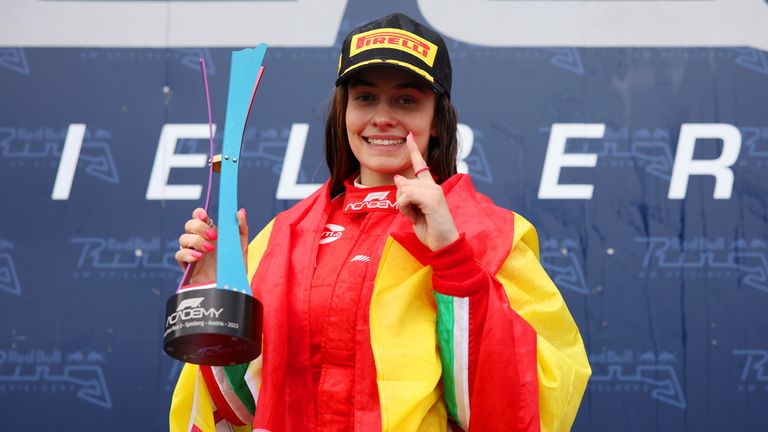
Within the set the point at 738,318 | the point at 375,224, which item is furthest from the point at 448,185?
the point at 738,318

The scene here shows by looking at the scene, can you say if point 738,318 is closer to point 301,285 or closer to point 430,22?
point 430,22

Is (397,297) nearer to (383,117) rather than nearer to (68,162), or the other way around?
(383,117)

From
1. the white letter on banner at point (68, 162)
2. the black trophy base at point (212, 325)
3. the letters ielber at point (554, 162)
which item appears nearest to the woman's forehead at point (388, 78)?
the black trophy base at point (212, 325)

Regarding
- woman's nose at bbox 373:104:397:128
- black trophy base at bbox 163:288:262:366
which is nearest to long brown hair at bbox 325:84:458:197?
woman's nose at bbox 373:104:397:128

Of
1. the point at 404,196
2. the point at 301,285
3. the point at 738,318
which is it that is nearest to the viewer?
the point at 404,196

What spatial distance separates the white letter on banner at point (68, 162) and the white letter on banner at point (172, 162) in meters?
0.26

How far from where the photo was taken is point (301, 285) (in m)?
1.63

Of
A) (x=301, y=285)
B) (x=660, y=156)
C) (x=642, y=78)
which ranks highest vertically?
(x=642, y=78)

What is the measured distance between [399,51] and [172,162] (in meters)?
1.47

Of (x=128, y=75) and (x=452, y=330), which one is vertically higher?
(x=128, y=75)

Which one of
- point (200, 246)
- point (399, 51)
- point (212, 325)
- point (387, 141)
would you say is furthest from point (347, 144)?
point (212, 325)

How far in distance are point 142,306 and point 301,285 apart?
1.42 metres

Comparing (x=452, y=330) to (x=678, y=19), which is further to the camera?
(x=678, y=19)

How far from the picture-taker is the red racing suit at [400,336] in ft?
4.89
